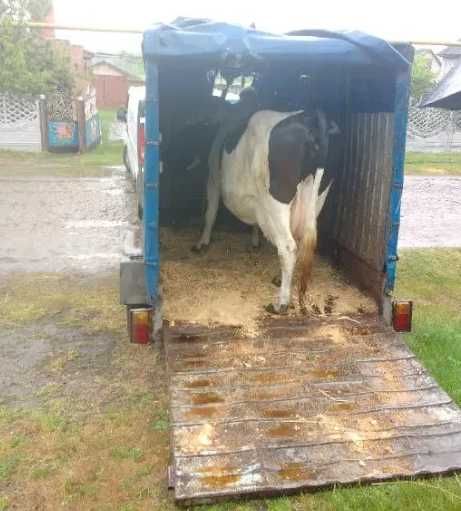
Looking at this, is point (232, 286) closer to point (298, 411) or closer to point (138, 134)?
point (298, 411)

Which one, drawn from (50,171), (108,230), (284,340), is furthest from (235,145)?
(50,171)

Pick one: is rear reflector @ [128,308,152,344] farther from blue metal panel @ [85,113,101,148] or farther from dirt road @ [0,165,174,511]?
blue metal panel @ [85,113,101,148]

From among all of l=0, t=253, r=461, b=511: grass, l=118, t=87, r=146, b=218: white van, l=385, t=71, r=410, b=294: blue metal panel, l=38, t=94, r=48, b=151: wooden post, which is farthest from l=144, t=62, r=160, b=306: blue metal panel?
l=38, t=94, r=48, b=151: wooden post

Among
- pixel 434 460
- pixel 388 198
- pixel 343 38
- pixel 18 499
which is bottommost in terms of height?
pixel 18 499

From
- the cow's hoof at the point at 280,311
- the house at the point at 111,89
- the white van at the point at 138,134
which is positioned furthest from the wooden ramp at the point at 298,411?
the house at the point at 111,89

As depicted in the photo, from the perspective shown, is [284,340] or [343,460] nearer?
[343,460]

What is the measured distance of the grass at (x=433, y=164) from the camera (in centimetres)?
1612

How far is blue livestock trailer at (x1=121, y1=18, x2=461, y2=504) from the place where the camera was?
2.96 m

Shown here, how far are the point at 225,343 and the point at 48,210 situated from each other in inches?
260

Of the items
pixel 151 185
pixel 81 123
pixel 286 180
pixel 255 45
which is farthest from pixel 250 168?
pixel 81 123

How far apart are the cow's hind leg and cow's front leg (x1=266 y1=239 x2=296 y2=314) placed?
5.62ft

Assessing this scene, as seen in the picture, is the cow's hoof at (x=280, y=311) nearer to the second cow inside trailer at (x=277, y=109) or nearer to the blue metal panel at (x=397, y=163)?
the second cow inside trailer at (x=277, y=109)

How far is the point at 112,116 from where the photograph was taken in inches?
1110

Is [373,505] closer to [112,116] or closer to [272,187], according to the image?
[272,187]
